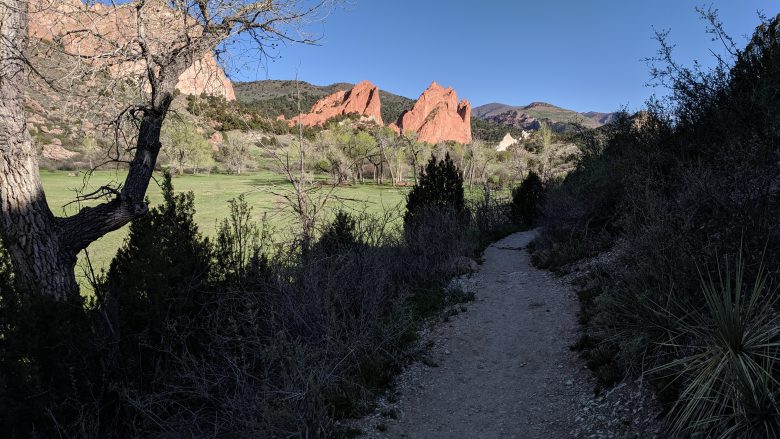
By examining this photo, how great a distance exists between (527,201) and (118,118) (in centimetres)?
2065

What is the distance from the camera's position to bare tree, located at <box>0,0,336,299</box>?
204 inches

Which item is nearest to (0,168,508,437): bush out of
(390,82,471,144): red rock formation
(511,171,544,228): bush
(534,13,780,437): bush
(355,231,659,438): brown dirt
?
(355,231,659,438): brown dirt

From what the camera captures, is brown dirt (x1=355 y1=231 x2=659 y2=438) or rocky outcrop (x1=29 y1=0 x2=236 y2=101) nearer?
brown dirt (x1=355 y1=231 x2=659 y2=438)

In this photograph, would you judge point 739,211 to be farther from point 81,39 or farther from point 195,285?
point 81,39

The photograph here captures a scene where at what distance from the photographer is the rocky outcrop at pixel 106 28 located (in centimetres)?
559

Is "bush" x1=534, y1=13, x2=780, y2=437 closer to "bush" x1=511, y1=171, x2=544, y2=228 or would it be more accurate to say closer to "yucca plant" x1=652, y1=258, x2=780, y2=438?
"yucca plant" x1=652, y1=258, x2=780, y2=438

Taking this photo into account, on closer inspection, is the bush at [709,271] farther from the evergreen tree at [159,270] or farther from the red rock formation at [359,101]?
the red rock formation at [359,101]

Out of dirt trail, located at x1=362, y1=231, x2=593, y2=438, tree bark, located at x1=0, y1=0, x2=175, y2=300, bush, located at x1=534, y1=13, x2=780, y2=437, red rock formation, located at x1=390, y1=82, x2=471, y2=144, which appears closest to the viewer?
bush, located at x1=534, y1=13, x2=780, y2=437

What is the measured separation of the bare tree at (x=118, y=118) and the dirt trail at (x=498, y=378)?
15.1 feet

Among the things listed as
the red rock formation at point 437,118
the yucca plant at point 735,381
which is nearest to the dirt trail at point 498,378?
the yucca plant at point 735,381

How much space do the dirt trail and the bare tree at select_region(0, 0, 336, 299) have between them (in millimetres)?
4588

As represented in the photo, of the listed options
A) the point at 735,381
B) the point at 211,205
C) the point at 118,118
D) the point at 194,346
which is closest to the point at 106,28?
the point at 118,118

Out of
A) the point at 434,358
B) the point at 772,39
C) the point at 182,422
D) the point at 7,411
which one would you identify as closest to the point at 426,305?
the point at 434,358

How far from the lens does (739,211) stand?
4.39 meters
